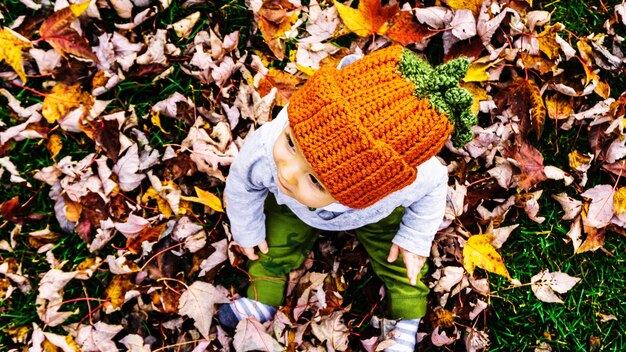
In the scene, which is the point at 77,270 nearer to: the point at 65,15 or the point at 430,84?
the point at 65,15

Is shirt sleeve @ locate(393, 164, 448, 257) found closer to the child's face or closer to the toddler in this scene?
the toddler

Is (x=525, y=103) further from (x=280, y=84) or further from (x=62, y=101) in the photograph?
(x=62, y=101)

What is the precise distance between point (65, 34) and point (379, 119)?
4.95 ft

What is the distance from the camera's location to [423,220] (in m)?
1.97

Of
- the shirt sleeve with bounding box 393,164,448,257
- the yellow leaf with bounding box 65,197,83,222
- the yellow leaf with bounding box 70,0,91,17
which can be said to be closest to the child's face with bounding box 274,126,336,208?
the shirt sleeve with bounding box 393,164,448,257

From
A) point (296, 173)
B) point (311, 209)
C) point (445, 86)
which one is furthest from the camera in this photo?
point (311, 209)

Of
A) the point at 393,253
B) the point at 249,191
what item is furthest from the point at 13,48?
the point at 393,253

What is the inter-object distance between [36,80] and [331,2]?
4.28 feet

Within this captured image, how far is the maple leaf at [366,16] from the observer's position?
2322mm

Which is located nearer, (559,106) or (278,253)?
(278,253)

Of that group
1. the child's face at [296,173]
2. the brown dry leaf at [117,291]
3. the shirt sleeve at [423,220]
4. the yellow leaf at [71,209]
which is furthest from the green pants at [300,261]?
the yellow leaf at [71,209]

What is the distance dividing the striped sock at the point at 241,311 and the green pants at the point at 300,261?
0.03 meters

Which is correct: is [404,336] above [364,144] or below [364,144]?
below

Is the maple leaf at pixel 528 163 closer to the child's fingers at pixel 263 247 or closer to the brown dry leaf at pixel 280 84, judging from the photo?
the brown dry leaf at pixel 280 84
